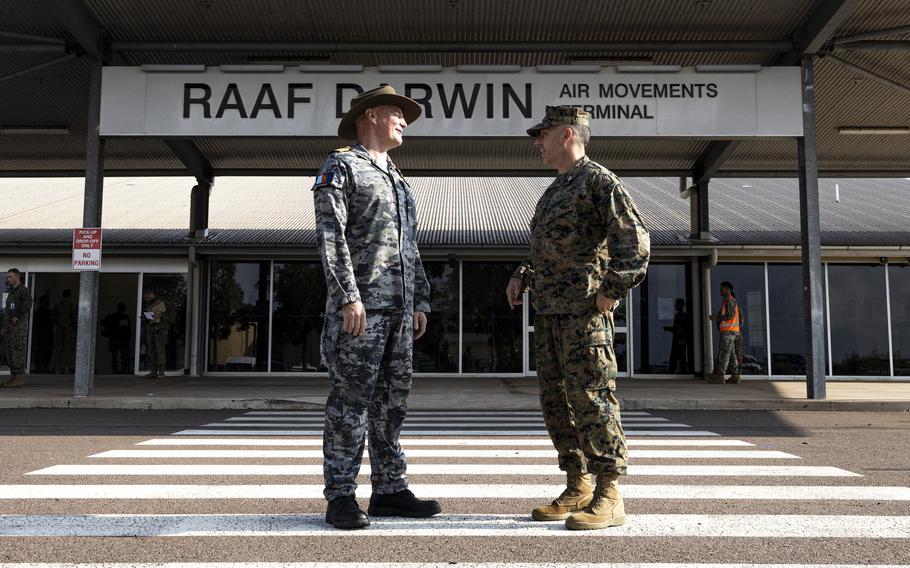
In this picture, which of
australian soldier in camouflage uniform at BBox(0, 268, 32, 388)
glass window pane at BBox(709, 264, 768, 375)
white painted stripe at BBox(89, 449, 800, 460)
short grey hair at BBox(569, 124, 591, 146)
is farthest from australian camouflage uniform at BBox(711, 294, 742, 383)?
australian soldier in camouflage uniform at BBox(0, 268, 32, 388)

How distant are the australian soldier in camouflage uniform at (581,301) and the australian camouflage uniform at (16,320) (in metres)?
12.3

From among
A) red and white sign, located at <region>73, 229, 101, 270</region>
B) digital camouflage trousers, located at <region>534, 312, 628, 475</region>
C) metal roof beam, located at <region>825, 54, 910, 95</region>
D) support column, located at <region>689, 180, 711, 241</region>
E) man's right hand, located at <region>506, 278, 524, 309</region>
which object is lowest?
digital camouflage trousers, located at <region>534, 312, 628, 475</region>

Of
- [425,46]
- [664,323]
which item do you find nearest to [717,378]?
[664,323]

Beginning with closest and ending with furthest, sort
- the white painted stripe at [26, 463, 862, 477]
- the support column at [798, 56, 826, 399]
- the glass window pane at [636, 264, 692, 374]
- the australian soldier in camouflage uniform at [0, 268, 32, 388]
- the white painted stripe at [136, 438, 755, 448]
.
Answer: the white painted stripe at [26, 463, 862, 477], the white painted stripe at [136, 438, 755, 448], the support column at [798, 56, 826, 399], the australian soldier in camouflage uniform at [0, 268, 32, 388], the glass window pane at [636, 264, 692, 374]

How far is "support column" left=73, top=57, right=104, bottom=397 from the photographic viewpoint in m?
11.3

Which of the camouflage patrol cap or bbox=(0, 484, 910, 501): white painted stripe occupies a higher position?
the camouflage patrol cap

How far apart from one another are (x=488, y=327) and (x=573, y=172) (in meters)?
13.8

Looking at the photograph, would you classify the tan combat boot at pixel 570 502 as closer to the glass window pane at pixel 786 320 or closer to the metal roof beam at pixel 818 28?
the metal roof beam at pixel 818 28

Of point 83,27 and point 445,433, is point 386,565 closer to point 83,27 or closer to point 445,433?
point 445,433

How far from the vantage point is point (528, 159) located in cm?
1667

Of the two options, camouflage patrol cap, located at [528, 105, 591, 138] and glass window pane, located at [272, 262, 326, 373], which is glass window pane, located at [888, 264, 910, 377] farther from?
camouflage patrol cap, located at [528, 105, 591, 138]

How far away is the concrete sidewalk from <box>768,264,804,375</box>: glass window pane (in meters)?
2.48

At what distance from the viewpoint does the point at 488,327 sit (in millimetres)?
17609

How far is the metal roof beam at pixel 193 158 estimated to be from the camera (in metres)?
15.3
